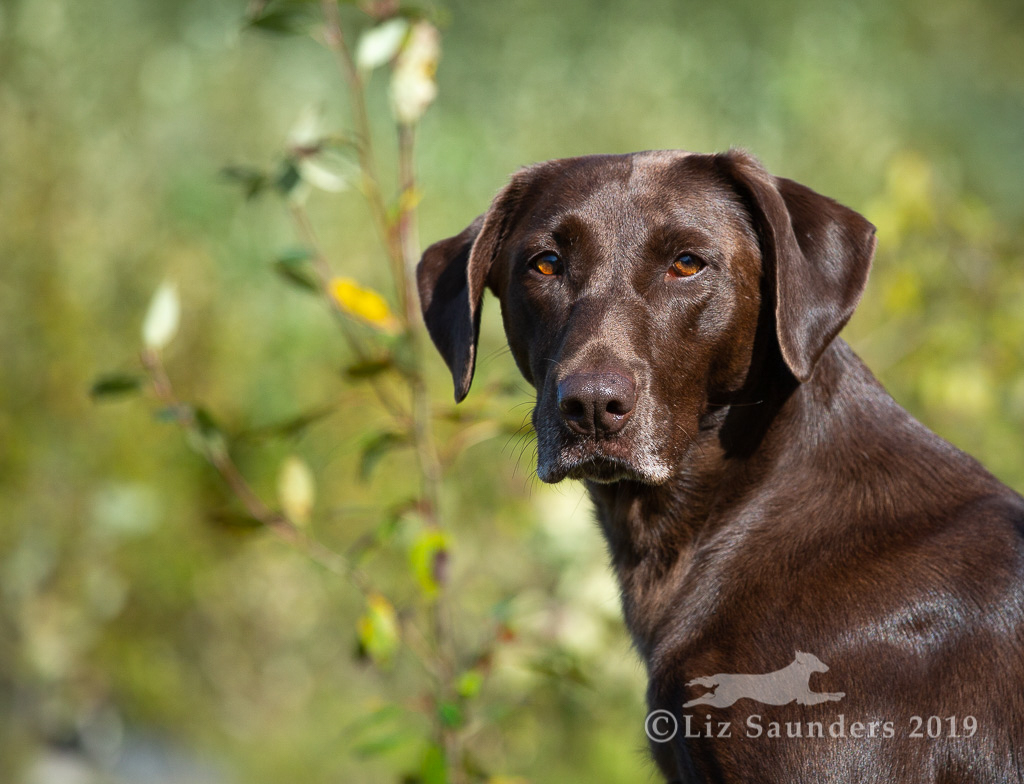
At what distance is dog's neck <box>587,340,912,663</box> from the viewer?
2551 millimetres

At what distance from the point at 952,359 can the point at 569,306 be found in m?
2.88

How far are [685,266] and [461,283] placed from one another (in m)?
0.65

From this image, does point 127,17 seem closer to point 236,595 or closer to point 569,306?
point 236,595

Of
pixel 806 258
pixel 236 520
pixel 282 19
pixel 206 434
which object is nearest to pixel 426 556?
pixel 236 520

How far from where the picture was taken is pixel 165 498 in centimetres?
626

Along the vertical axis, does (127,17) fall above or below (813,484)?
below

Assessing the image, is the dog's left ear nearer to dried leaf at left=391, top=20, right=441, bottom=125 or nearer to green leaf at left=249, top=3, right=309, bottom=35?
dried leaf at left=391, top=20, right=441, bottom=125

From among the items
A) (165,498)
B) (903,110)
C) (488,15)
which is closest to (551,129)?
(488,15)

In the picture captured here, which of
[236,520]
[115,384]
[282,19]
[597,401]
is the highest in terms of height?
[282,19]

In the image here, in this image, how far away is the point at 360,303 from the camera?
3062mm

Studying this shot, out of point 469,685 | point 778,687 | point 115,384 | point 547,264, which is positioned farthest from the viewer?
point 469,685

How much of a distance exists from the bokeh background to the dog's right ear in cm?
28

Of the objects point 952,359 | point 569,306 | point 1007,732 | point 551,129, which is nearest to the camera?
point 1007,732

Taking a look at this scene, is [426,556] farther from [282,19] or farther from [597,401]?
[282,19]
